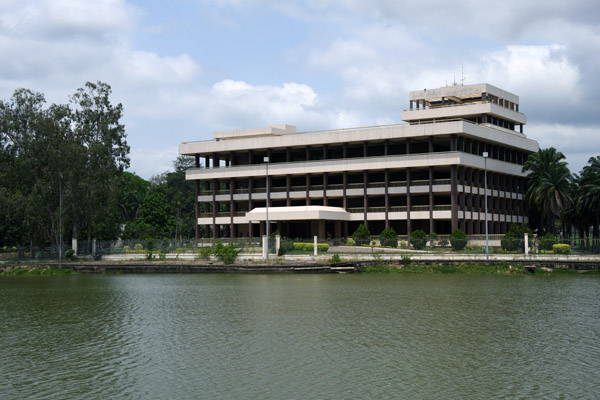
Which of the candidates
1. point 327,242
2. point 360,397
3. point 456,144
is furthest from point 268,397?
point 456,144

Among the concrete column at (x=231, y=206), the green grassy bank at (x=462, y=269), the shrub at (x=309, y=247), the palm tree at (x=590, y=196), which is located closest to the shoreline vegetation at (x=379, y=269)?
the green grassy bank at (x=462, y=269)

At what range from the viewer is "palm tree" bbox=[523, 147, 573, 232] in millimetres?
87000

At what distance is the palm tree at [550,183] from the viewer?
3425 inches

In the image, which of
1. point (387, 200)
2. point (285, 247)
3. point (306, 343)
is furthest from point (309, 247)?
point (306, 343)

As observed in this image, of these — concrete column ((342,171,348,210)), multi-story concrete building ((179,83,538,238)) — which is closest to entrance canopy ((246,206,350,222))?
multi-story concrete building ((179,83,538,238))

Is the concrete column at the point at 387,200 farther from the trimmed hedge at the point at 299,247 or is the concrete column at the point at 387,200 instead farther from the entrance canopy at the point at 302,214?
the trimmed hedge at the point at 299,247

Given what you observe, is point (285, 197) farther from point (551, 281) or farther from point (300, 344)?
point (300, 344)

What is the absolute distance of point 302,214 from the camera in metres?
89.9

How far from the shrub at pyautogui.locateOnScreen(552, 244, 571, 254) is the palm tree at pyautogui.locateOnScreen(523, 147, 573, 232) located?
3049 cm

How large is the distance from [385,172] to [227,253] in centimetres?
3313

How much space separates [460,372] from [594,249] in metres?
41.7

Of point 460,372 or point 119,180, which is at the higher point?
point 119,180

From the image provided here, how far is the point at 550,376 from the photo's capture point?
19.3 metres

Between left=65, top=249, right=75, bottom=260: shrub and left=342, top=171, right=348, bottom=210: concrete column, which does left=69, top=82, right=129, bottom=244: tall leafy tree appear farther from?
left=342, top=171, right=348, bottom=210: concrete column
